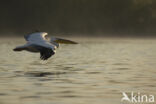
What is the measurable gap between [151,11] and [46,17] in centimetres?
2508

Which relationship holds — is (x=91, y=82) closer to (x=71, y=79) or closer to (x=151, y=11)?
(x=71, y=79)

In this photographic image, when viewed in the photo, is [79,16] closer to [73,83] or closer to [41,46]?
[73,83]

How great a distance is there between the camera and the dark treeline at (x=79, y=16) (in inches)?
5022

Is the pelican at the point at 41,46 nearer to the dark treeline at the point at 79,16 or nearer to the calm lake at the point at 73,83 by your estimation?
the calm lake at the point at 73,83

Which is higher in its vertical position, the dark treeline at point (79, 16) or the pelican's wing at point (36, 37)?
the pelican's wing at point (36, 37)

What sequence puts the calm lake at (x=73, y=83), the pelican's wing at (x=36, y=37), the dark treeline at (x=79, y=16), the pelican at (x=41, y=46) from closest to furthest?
the calm lake at (x=73, y=83)
the pelican at (x=41, y=46)
the pelican's wing at (x=36, y=37)
the dark treeline at (x=79, y=16)

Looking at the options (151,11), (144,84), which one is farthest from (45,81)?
(151,11)

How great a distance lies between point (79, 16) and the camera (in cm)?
13688

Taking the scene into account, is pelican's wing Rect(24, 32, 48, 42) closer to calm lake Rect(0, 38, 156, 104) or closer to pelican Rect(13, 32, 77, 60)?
pelican Rect(13, 32, 77, 60)

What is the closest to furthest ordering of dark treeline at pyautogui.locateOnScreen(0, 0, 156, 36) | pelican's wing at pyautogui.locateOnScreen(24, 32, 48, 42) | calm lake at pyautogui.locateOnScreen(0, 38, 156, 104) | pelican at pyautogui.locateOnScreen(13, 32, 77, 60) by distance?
calm lake at pyautogui.locateOnScreen(0, 38, 156, 104)
pelican at pyautogui.locateOnScreen(13, 32, 77, 60)
pelican's wing at pyautogui.locateOnScreen(24, 32, 48, 42)
dark treeline at pyautogui.locateOnScreen(0, 0, 156, 36)

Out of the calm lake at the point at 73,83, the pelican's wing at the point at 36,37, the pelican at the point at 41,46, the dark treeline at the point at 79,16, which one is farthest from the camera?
the dark treeline at the point at 79,16

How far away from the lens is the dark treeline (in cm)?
12756

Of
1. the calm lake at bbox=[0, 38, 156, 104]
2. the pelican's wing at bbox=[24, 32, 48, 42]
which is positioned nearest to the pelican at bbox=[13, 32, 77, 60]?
the pelican's wing at bbox=[24, 32, 48, 42]

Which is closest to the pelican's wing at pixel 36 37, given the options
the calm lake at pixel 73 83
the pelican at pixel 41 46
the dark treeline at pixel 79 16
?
the pelican at pixel 41 46
